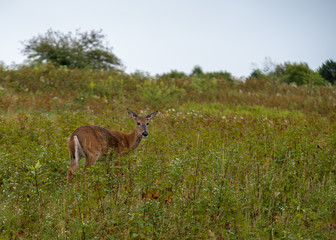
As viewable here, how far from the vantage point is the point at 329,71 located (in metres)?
21.4

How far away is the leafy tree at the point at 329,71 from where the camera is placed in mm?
21058

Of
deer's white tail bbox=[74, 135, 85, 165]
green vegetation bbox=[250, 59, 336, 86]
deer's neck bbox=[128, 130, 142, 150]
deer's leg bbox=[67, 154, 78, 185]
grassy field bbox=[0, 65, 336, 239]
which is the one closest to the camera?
grassy field bbox=[0, 65, 336, 239]

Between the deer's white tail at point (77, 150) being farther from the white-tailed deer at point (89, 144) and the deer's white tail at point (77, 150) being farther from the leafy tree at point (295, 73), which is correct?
the leafy tree at point (295, 73)

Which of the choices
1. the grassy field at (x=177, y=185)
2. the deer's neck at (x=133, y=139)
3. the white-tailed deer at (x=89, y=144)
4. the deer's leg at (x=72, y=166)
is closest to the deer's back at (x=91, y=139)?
the white-tailed deer at (x=89, y=144)

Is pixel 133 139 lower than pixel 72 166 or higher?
higher

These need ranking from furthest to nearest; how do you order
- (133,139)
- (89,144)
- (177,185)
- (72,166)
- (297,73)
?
(297,73)
(133,139)
(89,144)
(72,166)
(177,185)

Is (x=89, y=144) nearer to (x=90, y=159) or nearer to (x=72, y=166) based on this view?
(x=90, y=159)

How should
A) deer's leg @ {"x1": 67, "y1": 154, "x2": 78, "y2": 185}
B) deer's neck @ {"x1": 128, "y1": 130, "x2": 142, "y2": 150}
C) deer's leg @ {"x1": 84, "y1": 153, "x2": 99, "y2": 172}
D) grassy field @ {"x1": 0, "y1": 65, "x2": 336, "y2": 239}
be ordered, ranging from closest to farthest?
1. grassy field @ {"x1": 0, "y1": 65, "x2": 336, "y2": 239}
2. deer's leg @ {"x1": 67, "y1": 154, "x2": 78, "y2": 185}
3. deer's leg @ {"x1": 84, "y1": 153, "x2": 99, "y2": 172}
4. deer's neck @ {"x1": 128, "y1": 130, "x2": 142, "y2": 150}

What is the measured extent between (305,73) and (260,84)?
152 inches

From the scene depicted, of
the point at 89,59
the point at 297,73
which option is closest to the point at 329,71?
the point at 297,73

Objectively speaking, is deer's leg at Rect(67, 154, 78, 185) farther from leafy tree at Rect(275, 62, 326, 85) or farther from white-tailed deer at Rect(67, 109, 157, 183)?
leafy tree at Rect(275, 62, 326, 85)

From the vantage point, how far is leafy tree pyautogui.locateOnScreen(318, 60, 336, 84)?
2106 centimetres

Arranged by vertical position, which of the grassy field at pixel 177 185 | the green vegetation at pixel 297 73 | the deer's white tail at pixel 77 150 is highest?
the green vegetation at pixel 297 73

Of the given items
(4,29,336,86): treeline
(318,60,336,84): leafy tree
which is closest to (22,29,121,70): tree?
(4,29,336,86): treeline
